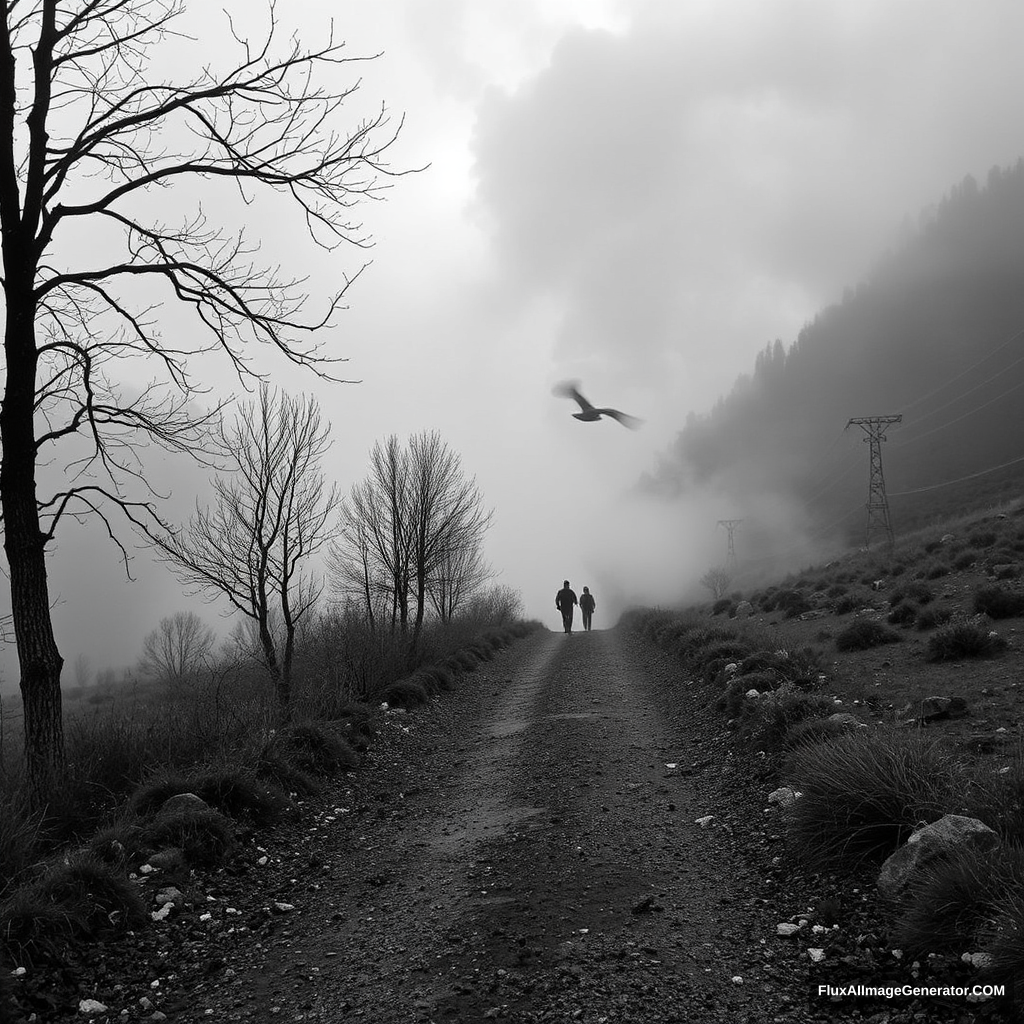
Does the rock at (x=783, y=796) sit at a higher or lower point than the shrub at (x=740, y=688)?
lower

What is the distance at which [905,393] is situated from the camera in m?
134

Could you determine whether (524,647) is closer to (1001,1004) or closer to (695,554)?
(1001,1004)

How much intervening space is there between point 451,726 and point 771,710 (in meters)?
5.05

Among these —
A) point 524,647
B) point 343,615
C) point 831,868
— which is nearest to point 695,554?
point 524,647

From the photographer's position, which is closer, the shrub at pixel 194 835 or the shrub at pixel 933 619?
the shrub at pixel 194 835

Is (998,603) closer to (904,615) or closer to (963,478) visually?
(904,615)

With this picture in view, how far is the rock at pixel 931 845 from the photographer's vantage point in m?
3.63

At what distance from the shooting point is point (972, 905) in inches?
127

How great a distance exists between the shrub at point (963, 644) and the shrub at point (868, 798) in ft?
17.2

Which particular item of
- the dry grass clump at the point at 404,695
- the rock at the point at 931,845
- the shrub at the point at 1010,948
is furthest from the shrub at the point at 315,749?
the shrub at the point at 1010,948

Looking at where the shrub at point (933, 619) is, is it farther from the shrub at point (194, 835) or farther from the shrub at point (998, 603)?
the shrub at point (194, 835)

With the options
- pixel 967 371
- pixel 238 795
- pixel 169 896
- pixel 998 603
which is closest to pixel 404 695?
pixel 238 795

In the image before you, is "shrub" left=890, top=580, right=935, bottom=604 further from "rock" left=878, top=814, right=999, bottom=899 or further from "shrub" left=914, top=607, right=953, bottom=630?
"rock" left=878, top=814, right=999, bottom=899

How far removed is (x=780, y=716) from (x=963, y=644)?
13.4 feet
